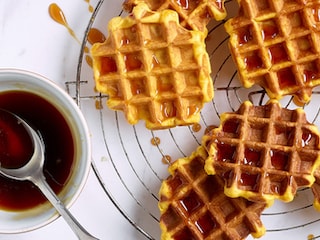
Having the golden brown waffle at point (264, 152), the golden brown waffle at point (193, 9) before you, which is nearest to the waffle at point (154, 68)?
the golden brown waffle at point (193, 9)

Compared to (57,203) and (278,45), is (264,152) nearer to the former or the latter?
(278,45)

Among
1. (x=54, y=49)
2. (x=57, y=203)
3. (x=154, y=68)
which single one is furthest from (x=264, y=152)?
(x=54, y=49)

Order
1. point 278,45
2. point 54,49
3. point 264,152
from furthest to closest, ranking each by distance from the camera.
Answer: point 54,49 < point 278,45 < point 264,152

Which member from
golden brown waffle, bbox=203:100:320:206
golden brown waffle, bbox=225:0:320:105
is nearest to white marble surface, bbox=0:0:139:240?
golden brown waffle, bbox=203:100:320:206

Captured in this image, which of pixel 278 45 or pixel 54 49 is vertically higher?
pixel 54 49

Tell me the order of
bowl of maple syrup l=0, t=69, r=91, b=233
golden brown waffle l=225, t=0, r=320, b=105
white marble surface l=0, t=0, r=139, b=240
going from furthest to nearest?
white marble surface l=0, t=0, r=139, b=240 → golden brown waffle l=225, t=0, r=320, b=105 → bowl of maple syrup l=0, t=69, r=91, b=233

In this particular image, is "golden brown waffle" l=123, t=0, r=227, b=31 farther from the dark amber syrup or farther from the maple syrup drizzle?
the dark amber syrup
